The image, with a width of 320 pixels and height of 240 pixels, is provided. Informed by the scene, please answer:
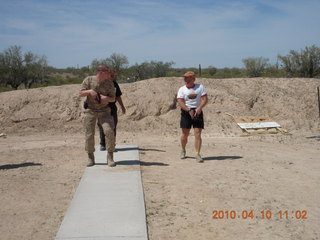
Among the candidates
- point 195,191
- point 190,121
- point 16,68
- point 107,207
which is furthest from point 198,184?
point 16,68

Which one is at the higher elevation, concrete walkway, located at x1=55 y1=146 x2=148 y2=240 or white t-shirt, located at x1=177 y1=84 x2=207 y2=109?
white t-shirt, located at x1=177 y1=84 x2=207 y2=109

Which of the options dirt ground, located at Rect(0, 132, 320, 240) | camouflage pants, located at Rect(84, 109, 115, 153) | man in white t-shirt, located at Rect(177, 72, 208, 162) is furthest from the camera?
man in white t-shirt, located at Rect(177, 72, 208, 162)

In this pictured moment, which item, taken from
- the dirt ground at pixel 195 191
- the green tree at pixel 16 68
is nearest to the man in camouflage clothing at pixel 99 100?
the dirt ground at pixel 195 191

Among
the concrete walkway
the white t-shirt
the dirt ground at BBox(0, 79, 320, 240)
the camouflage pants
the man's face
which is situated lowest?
the dirt ground at BBox(0, 79, 320, 240)

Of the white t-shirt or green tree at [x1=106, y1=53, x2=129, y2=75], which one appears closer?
the white t-shirt

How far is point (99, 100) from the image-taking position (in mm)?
7270

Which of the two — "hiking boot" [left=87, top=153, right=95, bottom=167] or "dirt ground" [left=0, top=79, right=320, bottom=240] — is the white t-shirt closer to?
"dirt ground" [left=0, top=79, right=320, bottom=240]

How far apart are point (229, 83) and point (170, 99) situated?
4.26m

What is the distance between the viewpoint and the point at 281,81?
22469mm

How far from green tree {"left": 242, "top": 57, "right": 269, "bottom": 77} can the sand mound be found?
38.3 ft

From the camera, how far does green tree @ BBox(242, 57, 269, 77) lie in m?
33.8

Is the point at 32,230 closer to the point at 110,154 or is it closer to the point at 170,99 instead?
the point at 110,154

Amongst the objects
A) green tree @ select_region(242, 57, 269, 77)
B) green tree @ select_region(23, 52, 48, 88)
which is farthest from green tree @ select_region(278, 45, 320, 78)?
green tree @ select_region(23, 52, 48, 88)

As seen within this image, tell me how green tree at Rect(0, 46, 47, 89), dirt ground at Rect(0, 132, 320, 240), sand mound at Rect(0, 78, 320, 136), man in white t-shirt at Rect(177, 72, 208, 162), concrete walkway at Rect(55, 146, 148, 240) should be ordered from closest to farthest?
concrete walkway at Rect(55, 146, 148, 240)
dirt ground at Rect(0, 132, 320, 240)
man in white t-shirt at Rect(177, 72, 208, 162)
sand mound at Rect(0, 78, 320, 136)
green tree at Rect(0, 46, 47, 89)
